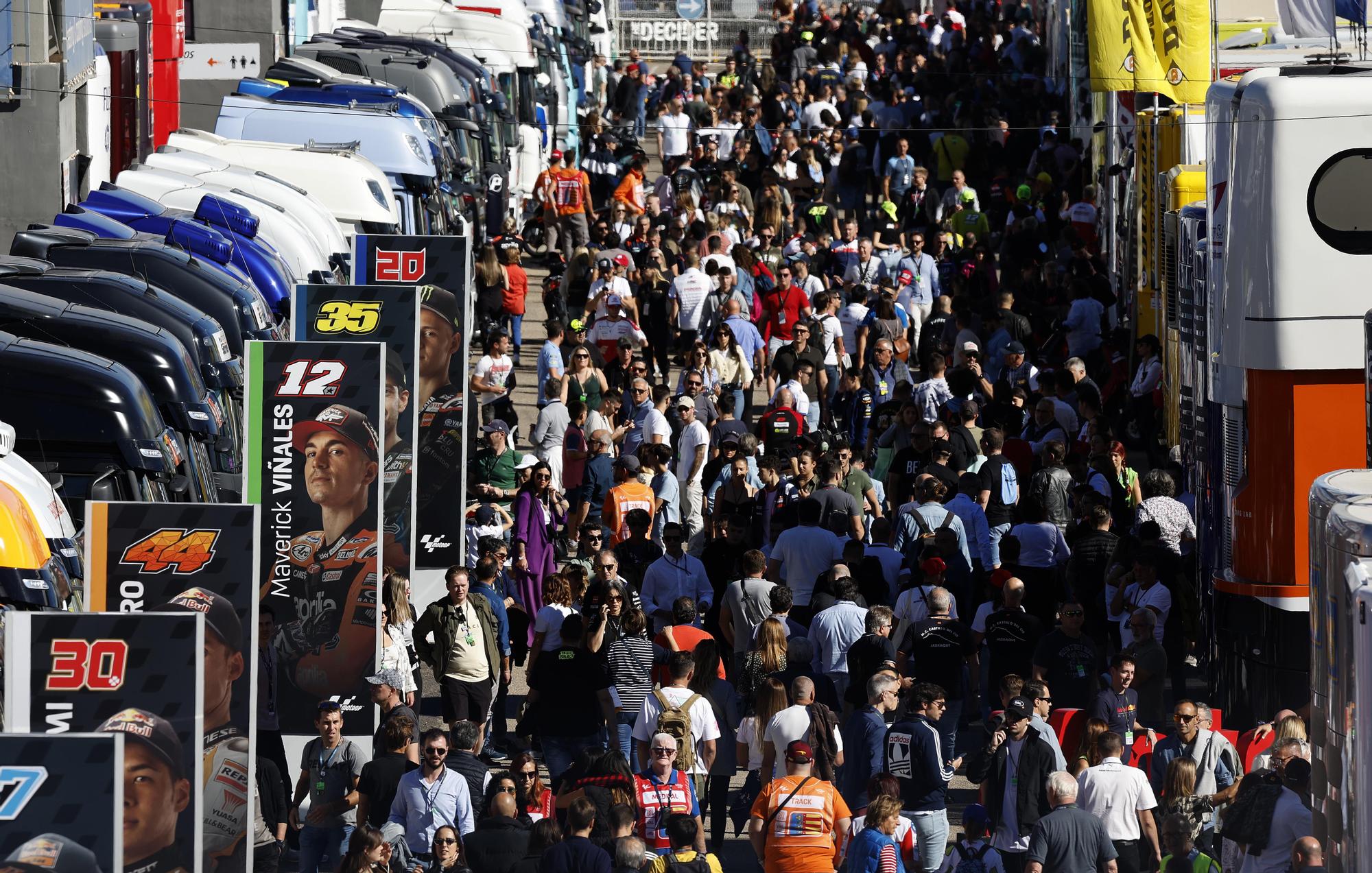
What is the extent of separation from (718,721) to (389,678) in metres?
1.69

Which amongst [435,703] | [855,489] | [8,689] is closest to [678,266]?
[855,489]

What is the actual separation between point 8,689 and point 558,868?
2.38 meters

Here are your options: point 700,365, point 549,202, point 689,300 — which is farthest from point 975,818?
point 549,202

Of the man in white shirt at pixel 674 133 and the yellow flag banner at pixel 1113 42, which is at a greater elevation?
the yellow flag banner at pixel 1113 42

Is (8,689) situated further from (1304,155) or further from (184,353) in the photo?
(1304,155)

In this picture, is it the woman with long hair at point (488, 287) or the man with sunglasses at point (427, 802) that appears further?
the woman with long hair at point (488, 287)

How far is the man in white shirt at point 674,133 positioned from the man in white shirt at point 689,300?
36.1ft

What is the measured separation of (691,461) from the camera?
1745cm

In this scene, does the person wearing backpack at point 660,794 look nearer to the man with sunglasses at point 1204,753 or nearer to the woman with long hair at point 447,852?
the woman with long hair at point 447,852

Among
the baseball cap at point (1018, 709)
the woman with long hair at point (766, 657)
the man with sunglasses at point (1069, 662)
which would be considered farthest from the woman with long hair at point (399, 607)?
→ the baseball cap at point (1018, 709)

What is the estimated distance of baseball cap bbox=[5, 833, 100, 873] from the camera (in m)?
7.65

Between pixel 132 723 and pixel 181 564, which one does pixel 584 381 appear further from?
pixel 132 723

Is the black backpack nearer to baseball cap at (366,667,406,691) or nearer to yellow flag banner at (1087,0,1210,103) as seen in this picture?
baseball cap at (366,667,406,691)

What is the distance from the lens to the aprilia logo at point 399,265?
1658 cm
